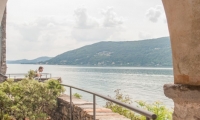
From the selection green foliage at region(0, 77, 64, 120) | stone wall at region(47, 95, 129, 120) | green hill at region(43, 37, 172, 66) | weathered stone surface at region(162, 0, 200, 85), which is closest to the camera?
weathered stone surface at region(162, 0, 200, 85)

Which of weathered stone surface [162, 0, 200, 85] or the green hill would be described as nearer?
weathered stone surface [162, 0, 200, 85]

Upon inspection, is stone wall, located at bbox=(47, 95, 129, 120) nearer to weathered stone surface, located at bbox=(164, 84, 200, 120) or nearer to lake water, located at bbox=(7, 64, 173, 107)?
weathered stone surface, located at bbox=(164, 84, 200, 120)

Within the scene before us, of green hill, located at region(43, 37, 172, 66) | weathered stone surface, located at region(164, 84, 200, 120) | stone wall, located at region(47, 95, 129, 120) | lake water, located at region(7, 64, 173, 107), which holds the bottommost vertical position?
lake water, located at region(7, 64, 173, 107)

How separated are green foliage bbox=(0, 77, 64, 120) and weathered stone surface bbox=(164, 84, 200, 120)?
4.38m

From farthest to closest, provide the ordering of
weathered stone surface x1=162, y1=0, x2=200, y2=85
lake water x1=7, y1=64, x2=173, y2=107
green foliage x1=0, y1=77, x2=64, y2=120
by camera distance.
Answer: lake water x1=7, y1=64, x2=173, y2=107, green foliage x1=0, y1=77, x2=64, y2=120, weathered stone surface x1=162, y1=0, x2=200, y2=85

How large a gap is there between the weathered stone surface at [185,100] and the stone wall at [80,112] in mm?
2435

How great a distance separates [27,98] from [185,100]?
465 centimetres

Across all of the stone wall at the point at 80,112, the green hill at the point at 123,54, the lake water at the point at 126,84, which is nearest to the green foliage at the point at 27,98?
the stone wall at the point at 80,112

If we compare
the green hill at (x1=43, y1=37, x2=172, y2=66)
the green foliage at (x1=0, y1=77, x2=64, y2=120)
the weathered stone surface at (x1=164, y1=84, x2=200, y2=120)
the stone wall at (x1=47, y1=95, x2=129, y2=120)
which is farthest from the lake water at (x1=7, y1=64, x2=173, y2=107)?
the green hill at (x1=43, y1=37, x2=172, y2=66)

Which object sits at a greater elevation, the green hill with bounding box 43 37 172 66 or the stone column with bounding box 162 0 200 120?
the green hill with bounding box 43 37 172 66

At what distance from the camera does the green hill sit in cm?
12006

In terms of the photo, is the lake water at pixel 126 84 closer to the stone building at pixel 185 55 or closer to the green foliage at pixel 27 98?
the green foliage at pixel 27 98

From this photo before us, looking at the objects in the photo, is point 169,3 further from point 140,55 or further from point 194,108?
point 140,55

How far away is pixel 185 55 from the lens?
6.82ft
